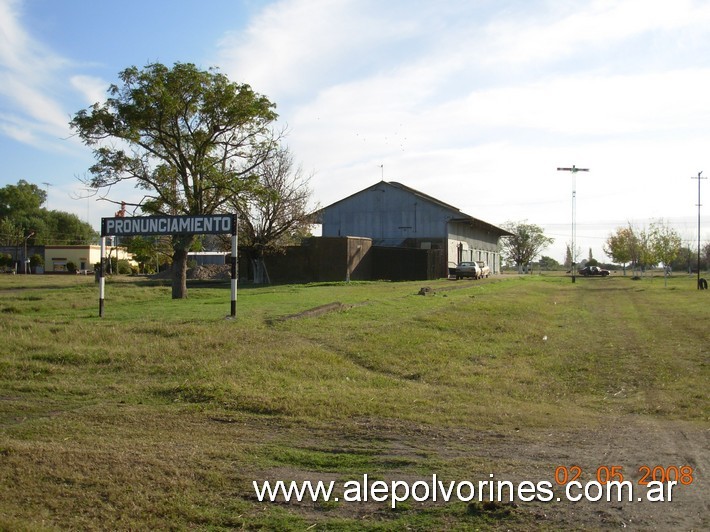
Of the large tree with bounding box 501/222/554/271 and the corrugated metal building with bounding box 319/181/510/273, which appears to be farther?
the large tree with bounding box 501/222/554/271

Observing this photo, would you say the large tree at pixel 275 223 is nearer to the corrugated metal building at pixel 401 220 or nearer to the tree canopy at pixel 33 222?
the corrugated metal building at pixel 401 220

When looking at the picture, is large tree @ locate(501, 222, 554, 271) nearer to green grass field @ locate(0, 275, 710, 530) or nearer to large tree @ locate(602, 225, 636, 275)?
large tree @ locate(602, 225, 636, 275)

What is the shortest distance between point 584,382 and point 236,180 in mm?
15081

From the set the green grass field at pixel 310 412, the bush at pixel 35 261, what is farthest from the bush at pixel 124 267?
the green grass field at pixel 310 412

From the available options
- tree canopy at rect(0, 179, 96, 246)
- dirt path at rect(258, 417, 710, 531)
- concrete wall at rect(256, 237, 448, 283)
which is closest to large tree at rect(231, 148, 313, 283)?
concrete wall at rect(256, 237, 448, 283)

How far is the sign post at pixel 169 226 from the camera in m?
16.9

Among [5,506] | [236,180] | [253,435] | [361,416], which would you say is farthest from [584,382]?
[236,180]

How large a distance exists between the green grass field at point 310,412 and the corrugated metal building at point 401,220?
1262 inches

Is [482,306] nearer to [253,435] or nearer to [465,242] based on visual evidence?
[253,435]

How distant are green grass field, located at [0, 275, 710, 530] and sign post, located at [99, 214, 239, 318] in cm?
159

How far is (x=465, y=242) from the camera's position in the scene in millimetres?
55719
